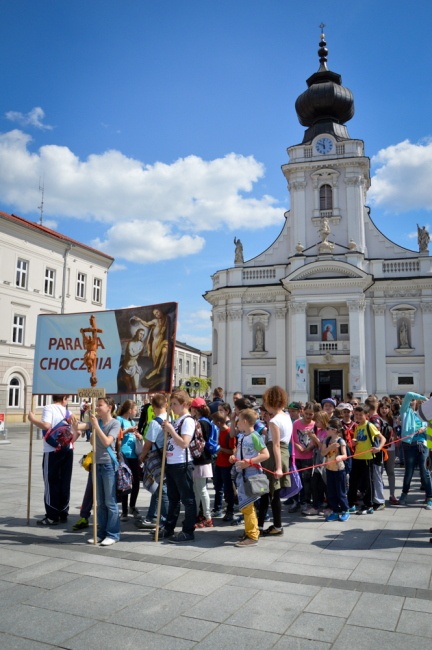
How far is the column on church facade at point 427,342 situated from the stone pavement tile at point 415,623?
32.5 metres

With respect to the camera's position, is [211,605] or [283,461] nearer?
[211,605]

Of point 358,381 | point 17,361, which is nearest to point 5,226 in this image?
point 17,361

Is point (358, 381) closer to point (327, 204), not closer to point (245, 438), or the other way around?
point (327, 204)

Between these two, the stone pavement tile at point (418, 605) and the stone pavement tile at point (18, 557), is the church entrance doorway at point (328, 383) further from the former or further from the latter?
the stone pavement tile at point (418, 605)

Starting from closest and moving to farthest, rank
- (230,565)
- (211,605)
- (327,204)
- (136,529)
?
(211,605) → (230,565) → (136,529) → (327,204)

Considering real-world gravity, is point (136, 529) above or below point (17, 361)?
below

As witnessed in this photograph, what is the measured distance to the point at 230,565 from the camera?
5.68 metres

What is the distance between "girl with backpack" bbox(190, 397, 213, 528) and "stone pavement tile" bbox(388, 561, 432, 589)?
9.14 ft

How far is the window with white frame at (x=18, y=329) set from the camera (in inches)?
1331

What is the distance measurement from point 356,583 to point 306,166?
37920 millimetres

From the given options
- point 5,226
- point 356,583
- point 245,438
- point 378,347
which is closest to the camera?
point 356,583

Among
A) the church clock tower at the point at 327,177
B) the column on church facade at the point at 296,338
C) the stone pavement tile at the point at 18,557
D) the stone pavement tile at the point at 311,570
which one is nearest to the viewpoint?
the stone pavement tile at the point at 311,570

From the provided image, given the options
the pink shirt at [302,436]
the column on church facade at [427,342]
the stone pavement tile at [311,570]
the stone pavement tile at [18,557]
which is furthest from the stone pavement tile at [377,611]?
the column on church facade at [427,342]

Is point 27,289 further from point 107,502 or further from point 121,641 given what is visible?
point 121,641
